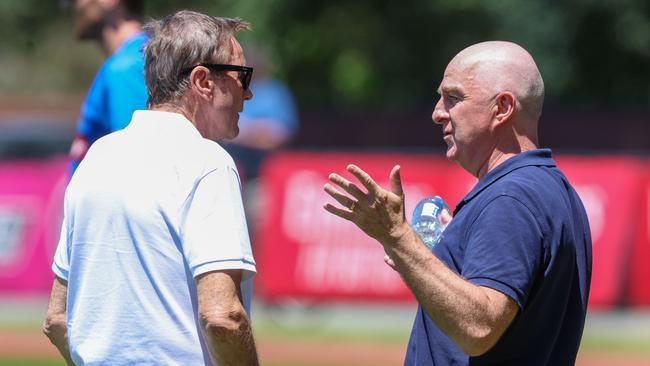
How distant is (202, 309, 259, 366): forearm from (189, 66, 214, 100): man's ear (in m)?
0.73

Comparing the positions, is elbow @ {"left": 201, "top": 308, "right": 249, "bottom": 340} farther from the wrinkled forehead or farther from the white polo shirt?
the wrinkled forehead

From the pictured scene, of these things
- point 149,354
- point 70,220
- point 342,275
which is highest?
point 70,220

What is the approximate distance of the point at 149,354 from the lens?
12.4 feet

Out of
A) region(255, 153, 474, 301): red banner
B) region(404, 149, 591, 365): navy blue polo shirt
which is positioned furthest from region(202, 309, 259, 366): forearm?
region(255, 153, 474, 301): red banner

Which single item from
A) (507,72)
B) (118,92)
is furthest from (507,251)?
(118,92)

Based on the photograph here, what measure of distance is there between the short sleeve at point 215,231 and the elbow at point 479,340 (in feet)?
2.23

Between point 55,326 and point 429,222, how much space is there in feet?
4.63

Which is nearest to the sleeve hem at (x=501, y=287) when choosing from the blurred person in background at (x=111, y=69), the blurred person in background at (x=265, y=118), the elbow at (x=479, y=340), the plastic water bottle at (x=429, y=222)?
the elbow at (x=479, y=340)

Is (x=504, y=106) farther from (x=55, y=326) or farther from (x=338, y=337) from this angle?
(x=338, y=337)

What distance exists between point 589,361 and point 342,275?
416 cm

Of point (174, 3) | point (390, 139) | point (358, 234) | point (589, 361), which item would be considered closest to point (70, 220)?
point (589, 361)

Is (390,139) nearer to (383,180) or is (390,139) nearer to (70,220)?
(383,180)

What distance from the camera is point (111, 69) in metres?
5.66

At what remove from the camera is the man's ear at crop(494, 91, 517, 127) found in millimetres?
4070
